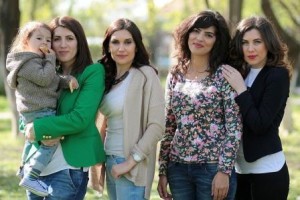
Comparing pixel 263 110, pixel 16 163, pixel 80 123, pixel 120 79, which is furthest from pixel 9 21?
pixel 263 110

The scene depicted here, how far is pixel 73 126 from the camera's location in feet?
13.3

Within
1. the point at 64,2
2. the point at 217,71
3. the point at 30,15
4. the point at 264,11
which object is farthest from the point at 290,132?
the point at 64,2

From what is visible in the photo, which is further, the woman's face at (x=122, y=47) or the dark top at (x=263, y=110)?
the woman's face at (x=122, y=47)

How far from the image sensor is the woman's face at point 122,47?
4.26m

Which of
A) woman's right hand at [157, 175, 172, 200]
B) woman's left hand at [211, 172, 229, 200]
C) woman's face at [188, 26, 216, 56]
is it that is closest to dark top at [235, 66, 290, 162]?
woman's left hand at [211, 172, 229, 200]

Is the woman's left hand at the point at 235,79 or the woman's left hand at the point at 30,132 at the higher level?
the woman's left hand at the point at 235,79

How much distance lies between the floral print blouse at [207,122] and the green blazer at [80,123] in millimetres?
564

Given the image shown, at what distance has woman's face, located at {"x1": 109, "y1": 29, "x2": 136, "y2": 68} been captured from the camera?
14.0ft

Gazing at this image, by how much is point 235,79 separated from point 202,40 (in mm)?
359

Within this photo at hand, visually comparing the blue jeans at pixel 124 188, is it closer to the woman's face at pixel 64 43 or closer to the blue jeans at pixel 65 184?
the blue jeans at pixel 65 184

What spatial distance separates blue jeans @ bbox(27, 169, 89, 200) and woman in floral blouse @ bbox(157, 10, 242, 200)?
0.67m

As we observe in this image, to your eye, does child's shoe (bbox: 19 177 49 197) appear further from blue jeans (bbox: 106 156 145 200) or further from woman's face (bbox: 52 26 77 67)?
woman's face (bbox: 52 26 77 67)

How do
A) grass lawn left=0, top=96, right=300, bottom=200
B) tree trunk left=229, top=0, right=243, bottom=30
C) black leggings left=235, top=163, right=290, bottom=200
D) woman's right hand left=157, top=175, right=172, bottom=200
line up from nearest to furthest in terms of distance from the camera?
black leggings left=235, top=163, right=290, bottom=200 → woman's right hand left=157, top=175, right=172, bottom=200 → grass lawn left=0, top=96, right=300, bottom=200 → tree trunk left=229, top=0, right=243, bottom=30

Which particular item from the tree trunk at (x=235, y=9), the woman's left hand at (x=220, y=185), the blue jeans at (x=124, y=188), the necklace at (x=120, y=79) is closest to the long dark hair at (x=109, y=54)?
the necklace at (x=120, y=79)
